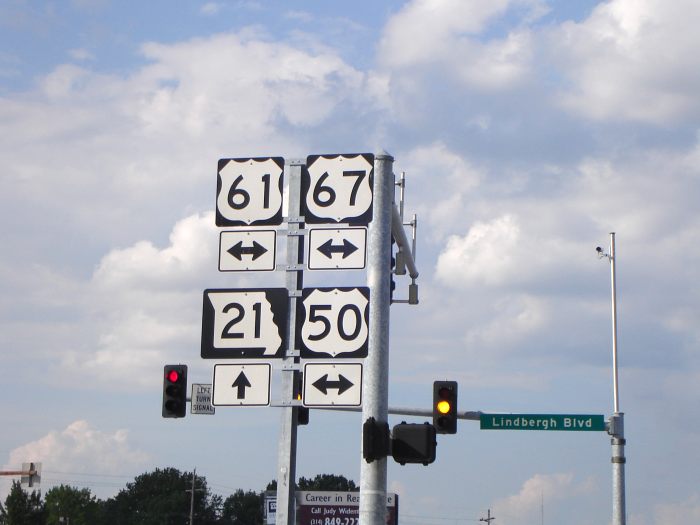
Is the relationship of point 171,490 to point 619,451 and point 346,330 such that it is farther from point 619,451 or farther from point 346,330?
point 346,330

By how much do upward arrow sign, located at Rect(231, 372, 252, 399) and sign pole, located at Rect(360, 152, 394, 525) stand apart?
56.1 inches

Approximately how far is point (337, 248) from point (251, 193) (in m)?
1.44

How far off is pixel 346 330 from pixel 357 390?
75 cm

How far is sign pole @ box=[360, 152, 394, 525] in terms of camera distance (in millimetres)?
14205

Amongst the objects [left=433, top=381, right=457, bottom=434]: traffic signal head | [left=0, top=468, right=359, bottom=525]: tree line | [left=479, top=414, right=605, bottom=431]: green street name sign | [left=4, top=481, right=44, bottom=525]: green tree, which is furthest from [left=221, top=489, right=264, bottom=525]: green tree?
[left=433, top=381, right=457, bottom=434]: traffic signal head

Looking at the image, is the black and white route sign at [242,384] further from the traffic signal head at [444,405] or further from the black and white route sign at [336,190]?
the traffic signal head at [444,405]

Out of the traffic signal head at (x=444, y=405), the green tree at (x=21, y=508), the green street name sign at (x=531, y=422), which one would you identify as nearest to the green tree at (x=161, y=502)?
the green tree at (x=21, y=508)

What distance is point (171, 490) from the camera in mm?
146000

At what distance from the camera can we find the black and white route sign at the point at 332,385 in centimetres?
1345

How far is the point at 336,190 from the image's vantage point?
1444 centimetres

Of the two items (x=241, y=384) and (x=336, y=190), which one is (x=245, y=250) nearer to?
(x=336, y=190)

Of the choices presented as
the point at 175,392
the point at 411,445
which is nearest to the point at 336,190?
the point at 411,445

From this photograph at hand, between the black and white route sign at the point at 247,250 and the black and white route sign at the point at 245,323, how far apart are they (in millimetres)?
329

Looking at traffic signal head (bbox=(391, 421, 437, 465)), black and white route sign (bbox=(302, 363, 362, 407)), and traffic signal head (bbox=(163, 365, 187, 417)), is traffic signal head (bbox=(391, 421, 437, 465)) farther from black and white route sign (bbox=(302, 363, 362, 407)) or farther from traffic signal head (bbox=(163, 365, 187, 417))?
traffic signal head (bbox=(163, 365, 187, 417))
